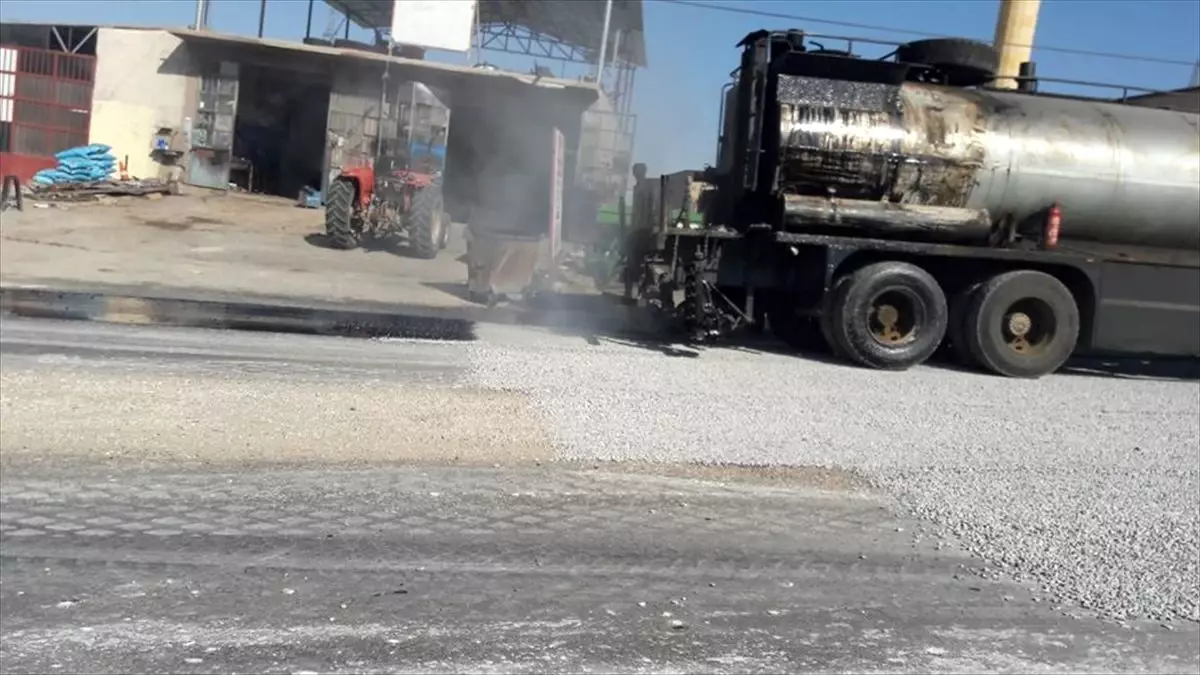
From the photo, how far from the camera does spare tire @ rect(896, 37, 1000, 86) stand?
11.4m

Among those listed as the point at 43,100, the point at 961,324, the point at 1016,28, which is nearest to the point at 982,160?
the point at 961,324

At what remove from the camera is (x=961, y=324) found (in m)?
11.3

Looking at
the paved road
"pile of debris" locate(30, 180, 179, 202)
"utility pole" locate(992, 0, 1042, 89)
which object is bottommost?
the paved road

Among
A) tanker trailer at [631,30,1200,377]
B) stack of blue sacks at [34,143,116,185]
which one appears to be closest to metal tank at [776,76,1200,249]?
tanker trailer at [631,30,1200,377]

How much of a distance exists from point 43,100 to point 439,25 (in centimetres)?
1002

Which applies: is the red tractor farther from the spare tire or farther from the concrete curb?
the spare tire

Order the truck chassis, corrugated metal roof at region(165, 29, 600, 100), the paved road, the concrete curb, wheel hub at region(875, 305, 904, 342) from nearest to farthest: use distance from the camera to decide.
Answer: the paved road < the concrete curb < the truck chassis < wheel hub at region(875, 305, 904, 342) < corrugated metal roof at region(165, 29, 600, 100)

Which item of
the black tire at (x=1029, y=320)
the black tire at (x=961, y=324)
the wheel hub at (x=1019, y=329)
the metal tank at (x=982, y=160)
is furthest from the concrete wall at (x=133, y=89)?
the wheel hub at (x=1019, y=329)

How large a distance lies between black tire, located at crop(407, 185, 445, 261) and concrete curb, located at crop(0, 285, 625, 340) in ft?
20.4

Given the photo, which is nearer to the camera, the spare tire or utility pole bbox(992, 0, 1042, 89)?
the spare tire

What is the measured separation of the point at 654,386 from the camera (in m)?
8.68

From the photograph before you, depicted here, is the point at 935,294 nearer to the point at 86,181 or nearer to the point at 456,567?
the point at 456,567

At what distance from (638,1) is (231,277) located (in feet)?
61.3

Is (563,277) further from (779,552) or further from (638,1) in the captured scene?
(638,1)
